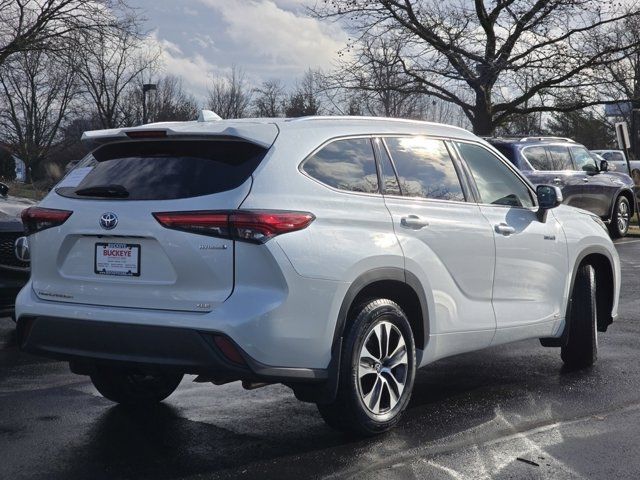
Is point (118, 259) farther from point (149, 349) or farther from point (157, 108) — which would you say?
point (157, 108)

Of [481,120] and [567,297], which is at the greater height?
[481,120]

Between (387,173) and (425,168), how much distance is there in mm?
397

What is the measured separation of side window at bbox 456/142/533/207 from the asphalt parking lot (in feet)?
4.11

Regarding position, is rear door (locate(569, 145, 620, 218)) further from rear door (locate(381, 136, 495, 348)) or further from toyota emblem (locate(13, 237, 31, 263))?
rear door (locate(381, 136, 495, 348))

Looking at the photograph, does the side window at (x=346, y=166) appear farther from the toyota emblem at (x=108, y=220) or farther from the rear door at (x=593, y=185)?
the rear door at (x=593, y=185)

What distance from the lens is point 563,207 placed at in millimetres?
6926

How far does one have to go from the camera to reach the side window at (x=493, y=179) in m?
6.14

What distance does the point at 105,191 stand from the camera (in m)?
4.93

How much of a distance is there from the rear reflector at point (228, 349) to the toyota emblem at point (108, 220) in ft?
2.56

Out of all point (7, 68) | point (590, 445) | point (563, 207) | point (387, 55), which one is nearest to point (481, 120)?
point (387, 55)

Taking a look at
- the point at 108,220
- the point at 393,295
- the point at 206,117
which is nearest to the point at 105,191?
the point at 108,220

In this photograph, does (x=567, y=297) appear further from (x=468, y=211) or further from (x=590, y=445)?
(x=590, y=445)

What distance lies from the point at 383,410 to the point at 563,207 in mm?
2509

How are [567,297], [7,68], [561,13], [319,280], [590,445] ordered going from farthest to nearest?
1. [561,13]
2. [7,68]
3. [567,297]
4. [590,445]
5. [319,280]
